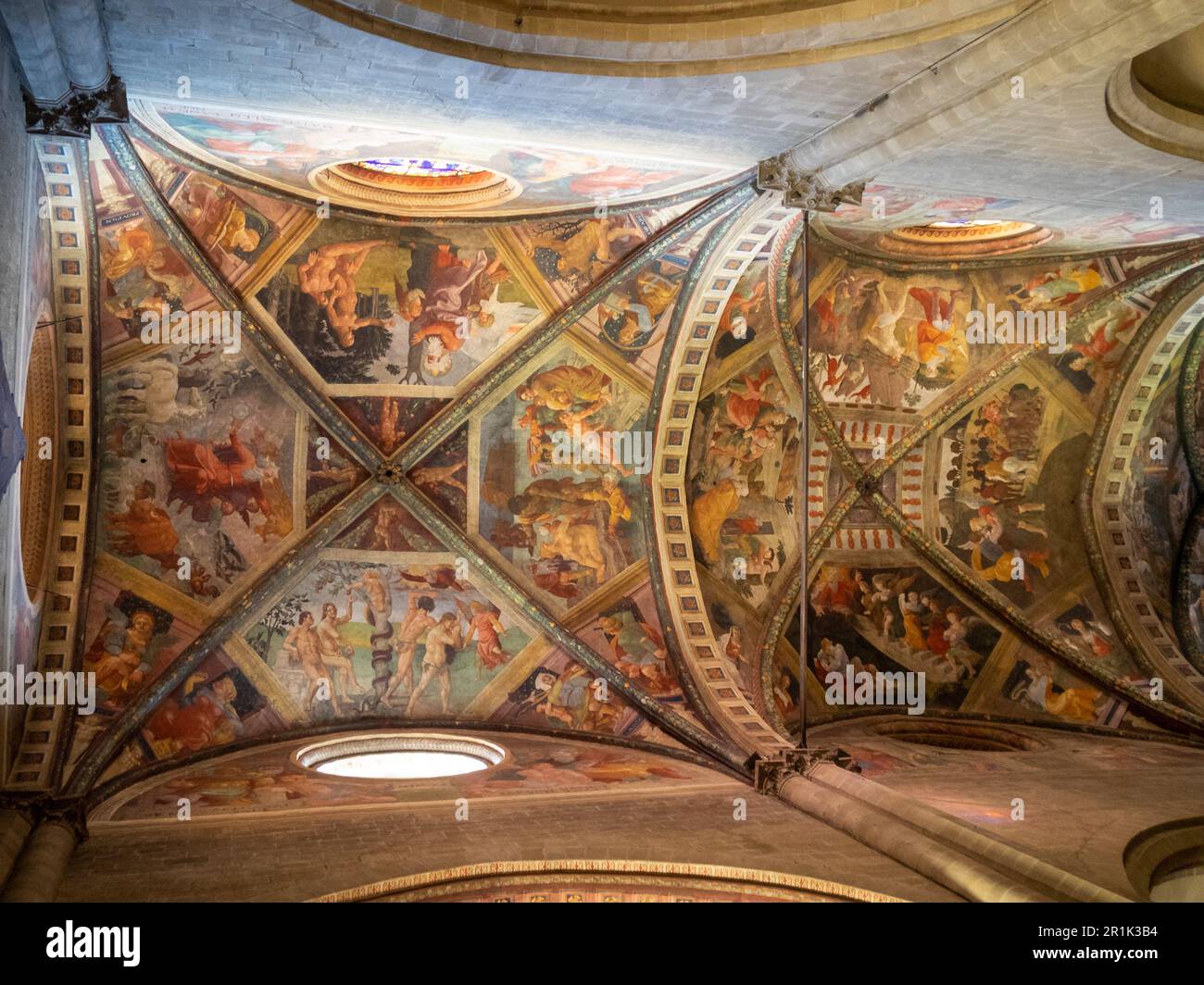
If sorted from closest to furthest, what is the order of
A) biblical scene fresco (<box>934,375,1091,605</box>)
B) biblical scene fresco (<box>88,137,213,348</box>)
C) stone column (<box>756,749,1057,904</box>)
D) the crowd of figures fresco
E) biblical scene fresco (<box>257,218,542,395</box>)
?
stone column (<box>756,749,1057,904</box>) → biblical scene fresco (<box>88,137,213,348</box>) → the crowd of figures fresco → biblical scene fresco (<box>257,218,542,395</box>) → biblical scene fresco (<box>934,375,1091,605</box>)

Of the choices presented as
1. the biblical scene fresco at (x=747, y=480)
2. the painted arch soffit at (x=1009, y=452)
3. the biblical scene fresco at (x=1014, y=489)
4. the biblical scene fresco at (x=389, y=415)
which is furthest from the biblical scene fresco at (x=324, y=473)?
the biblical scene fresco at (x=1014, y=489)

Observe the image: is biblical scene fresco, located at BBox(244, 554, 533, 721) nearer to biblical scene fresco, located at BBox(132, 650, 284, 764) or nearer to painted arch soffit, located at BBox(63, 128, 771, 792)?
painted arch soffit, located at BBox(63, 128, 771, 792)

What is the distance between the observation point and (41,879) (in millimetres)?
7551

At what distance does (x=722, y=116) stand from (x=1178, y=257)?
6.87 meters

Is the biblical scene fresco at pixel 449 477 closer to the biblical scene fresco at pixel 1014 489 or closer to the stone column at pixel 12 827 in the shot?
the stone column at pixel 12 827

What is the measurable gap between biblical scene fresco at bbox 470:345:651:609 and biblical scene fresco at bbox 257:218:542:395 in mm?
748

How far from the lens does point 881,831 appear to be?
28.5 ft

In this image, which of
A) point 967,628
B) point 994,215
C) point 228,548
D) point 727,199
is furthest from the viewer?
point 967,628

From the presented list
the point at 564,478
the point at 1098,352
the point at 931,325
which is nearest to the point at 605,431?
the point at 564,478

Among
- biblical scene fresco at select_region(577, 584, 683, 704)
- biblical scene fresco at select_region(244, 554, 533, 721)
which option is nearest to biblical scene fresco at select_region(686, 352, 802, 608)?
biblical scene fresco at select_region(577, 584, 683, 704)

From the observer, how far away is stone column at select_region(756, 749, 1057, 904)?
7.54 m

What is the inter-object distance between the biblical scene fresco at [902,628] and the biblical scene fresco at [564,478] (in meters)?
2.59

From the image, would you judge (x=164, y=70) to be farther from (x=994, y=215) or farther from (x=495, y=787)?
(x=994, y=215)
